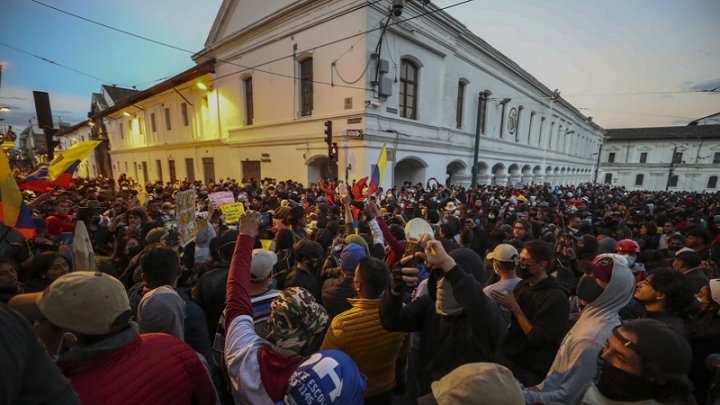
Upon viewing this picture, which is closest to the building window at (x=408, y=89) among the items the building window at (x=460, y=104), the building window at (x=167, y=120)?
the building window at (x=460, y=104)

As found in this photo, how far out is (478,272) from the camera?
2000 millimetres

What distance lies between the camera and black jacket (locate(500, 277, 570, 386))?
6.55ft

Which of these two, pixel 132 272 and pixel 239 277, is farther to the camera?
pixel 132 272

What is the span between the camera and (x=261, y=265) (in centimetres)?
214

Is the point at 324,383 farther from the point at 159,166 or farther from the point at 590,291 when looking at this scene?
the point at 159,166

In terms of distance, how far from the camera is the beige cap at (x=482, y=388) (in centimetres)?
91

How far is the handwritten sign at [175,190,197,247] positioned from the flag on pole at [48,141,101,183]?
10.9ft

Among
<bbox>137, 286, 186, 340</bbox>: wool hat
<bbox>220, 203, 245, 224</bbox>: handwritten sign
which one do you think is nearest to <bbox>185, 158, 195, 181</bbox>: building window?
<bbox>220, 203, 245, 224</bbox>: handwritten sign

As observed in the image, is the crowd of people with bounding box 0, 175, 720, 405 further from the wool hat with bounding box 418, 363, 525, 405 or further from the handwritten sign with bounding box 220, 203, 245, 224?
the handwritten sign with bounding box 220, 203, 245, 224

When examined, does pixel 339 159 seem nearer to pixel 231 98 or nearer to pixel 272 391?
pixel 231 98

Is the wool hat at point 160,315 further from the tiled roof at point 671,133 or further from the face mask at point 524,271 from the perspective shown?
the tiled roof at point 671,133

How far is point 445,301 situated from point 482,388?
0.83 metres

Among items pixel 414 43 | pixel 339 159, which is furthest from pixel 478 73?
pixel 339 159

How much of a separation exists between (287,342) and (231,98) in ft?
65.9
